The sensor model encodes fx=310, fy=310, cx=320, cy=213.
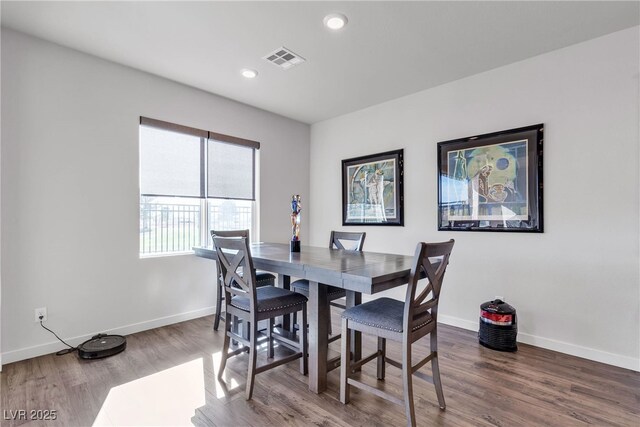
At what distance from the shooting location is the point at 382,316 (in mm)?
1818

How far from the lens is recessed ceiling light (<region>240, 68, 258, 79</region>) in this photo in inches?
122

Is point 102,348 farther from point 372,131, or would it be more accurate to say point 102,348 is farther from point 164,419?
point 372,131

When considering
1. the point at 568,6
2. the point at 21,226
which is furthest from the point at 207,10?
the point at 568,6

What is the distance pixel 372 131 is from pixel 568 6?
7.32 feet

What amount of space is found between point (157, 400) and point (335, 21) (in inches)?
114

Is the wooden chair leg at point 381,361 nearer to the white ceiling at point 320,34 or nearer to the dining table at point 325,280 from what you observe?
the dining table at point 325,280

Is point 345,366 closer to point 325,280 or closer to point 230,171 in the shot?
point 325,280

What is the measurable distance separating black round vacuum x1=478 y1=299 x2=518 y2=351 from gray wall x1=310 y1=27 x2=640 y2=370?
0.28 meters

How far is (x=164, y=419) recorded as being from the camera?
1.79 meters

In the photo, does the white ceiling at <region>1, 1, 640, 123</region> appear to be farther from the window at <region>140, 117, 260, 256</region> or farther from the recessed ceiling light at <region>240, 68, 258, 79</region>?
the window at <region>140, 117, 260, 256</region>

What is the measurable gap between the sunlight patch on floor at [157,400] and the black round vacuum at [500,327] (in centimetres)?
238

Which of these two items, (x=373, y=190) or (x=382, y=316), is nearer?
(x=382, y=316)

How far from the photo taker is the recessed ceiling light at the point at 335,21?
227 cm

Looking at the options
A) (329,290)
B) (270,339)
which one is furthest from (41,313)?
(329,290)
